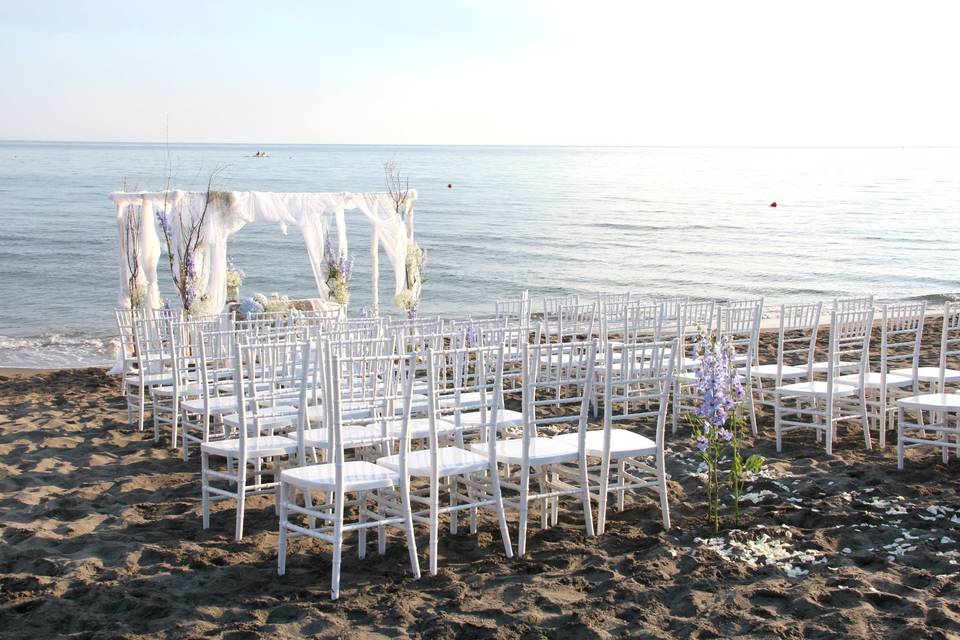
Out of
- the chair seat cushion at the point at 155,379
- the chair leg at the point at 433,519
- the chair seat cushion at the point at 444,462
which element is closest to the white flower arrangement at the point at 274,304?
the chair seat cushion at the point at 155,379

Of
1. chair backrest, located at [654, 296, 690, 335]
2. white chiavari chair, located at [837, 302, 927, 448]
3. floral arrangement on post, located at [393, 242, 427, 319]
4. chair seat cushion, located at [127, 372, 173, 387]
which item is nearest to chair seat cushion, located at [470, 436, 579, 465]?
chair backrest, located at [654, 296, 690, 335]

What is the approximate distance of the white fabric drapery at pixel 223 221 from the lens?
38.7ft

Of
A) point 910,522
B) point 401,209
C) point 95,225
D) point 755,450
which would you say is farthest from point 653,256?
point 910,522

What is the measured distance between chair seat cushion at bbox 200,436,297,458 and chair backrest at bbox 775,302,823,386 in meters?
3.66

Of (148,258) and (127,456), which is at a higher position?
(148,258)

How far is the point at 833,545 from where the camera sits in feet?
15.5

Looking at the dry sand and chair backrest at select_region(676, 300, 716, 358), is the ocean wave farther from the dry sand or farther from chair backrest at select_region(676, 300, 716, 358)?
the dry sand

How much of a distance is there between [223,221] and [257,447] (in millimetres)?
7644

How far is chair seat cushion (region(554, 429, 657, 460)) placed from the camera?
489 cm

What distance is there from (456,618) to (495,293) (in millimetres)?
18412

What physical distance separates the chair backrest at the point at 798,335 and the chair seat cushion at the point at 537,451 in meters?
2.81

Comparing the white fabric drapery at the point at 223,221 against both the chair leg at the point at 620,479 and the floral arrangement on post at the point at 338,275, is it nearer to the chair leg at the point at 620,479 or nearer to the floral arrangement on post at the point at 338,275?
the floral arrangement on post at the point at 338,275

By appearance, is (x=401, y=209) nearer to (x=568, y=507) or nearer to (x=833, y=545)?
(x=568, y=507)

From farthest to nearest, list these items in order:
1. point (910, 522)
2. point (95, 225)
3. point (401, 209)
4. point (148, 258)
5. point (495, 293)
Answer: point (95, 225) < point (495, 293) < point (401, 209) < point (148, 258) < point (910, 522)
